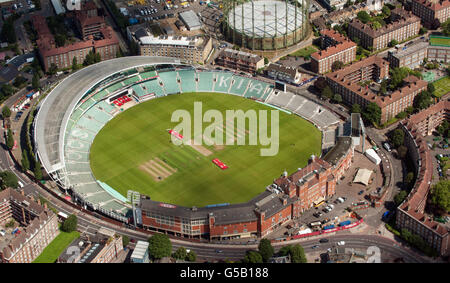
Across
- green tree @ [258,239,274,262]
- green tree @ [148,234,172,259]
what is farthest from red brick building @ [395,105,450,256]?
green tree @ [148,234,172,259]

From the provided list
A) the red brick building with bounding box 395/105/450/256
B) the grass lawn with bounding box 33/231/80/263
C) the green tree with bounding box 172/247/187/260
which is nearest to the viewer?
the red brick building with bounding box 395/105/450/256

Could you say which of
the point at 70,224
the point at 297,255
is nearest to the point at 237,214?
the point at 297,255

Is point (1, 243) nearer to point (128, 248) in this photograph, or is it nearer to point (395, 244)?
point (128, 248)

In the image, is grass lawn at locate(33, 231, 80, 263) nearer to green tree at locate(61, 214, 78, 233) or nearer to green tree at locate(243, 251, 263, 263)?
green tree at locate(61, 214, 78, 233)

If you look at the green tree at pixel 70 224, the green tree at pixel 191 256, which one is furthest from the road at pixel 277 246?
the green tree at pixel 70 224

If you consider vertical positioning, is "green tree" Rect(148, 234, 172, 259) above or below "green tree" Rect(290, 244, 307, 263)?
above
